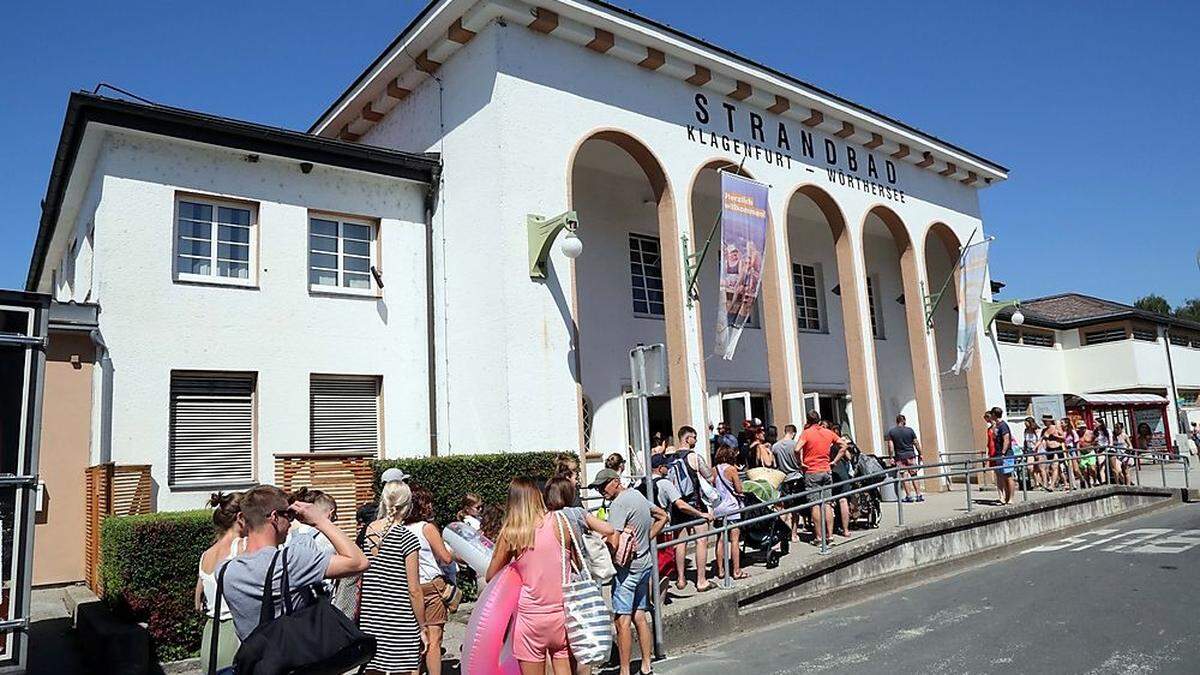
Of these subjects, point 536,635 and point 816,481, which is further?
point 816,481

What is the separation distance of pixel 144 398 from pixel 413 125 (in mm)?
6692

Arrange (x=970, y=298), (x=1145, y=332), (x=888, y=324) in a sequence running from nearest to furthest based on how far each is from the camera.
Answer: (x=970, y=298)
(x=888, y=324)
(x=1145, y=332)

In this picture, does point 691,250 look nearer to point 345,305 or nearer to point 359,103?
point 345,305

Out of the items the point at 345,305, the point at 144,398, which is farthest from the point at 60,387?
the point at 345,305

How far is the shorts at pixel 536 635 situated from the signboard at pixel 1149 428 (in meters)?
33.5

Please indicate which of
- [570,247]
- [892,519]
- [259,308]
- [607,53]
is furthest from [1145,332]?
[259,308]

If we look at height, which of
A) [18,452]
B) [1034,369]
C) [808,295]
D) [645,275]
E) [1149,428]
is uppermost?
[808,295]

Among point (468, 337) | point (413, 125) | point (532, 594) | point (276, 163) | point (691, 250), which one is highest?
point (413, 125)

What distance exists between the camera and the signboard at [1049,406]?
27.4 metres

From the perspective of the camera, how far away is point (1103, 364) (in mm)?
30781

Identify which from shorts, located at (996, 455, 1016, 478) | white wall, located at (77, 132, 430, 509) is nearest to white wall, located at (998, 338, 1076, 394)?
shorts, located at (996, 455, 1016, 478)

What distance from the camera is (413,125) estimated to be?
15227 mm

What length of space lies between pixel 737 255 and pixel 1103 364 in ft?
74.5

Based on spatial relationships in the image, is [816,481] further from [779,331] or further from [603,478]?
[779,331]
